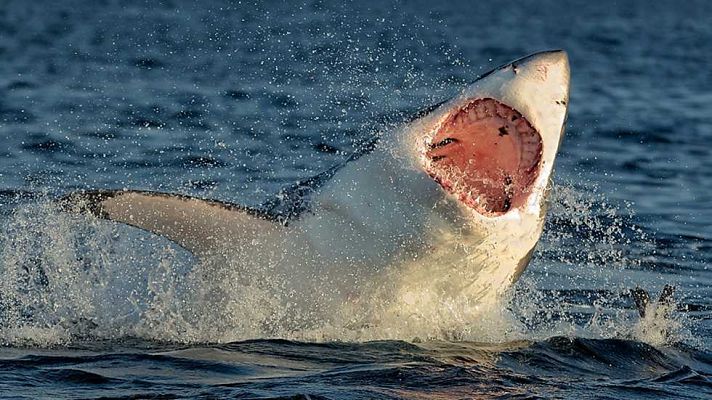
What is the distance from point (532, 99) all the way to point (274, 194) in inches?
114

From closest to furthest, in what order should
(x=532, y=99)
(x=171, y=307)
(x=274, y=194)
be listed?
(x=532, y=99) < (x=171, y=307) < (x=274, y=194)

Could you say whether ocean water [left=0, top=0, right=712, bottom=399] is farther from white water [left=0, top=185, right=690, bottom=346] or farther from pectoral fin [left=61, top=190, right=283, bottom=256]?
pectoral fin [left=61, top=190, right=283, bottom=256]

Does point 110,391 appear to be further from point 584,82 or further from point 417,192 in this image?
point 584,82

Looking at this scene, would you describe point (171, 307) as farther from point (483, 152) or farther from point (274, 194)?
point (483, 152)

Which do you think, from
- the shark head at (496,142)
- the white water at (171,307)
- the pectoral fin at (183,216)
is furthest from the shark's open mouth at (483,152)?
the pectoral fin at (183,216)

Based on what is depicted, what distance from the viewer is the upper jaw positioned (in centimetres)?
→ 644

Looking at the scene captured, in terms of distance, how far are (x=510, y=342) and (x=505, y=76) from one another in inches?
75.0

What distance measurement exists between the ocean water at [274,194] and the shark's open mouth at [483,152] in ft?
2.16

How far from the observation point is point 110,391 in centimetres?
621

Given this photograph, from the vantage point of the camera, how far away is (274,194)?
29.4 feet

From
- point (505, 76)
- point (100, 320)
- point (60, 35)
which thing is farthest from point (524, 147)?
point (60, 35)

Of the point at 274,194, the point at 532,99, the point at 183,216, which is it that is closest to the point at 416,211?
the point at 532,99

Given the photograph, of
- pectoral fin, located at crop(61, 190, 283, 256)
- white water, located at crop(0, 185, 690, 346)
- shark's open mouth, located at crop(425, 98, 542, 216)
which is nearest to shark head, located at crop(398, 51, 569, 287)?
shark's open mouth, located at crop(425, 98, 542, 216)

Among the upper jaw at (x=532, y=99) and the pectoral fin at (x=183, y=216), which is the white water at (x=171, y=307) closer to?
the pectoral fin at (x=183, y=216)
